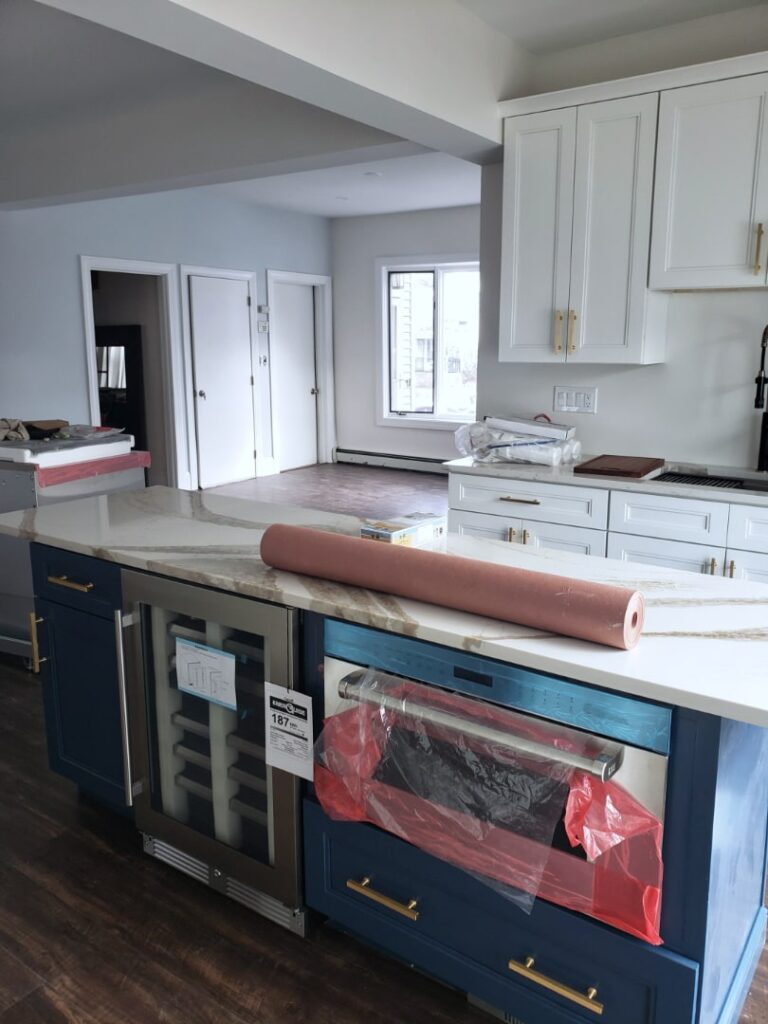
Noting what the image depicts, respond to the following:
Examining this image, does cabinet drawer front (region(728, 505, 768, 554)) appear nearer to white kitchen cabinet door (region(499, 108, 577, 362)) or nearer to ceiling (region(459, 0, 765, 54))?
white kitchen cabinet door (region(499, 108, 577, 362))

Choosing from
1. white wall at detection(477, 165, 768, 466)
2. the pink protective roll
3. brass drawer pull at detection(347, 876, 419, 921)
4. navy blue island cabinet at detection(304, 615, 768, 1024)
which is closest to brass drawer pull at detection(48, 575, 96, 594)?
the pink protective roll

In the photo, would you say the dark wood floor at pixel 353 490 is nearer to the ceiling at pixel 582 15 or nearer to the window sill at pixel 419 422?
the window sill at pixel 419 422

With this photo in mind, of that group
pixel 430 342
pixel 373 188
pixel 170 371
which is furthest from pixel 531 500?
pixel 430 342

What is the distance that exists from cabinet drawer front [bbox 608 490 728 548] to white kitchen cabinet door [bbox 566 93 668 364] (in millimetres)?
613

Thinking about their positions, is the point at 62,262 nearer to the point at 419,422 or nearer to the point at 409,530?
the point at 419,422

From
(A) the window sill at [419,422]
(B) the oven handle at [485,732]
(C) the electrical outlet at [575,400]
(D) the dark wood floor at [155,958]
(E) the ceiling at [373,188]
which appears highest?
(E) the ceiling at [373,188]

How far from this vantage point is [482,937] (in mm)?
1565

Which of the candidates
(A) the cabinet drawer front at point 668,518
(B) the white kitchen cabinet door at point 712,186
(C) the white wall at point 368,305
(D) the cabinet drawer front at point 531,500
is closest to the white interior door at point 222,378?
(C) the white wall at point 368,305

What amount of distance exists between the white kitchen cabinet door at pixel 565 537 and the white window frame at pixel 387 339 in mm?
4761

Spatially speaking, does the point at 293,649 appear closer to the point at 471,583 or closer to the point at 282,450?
the point at 471,583

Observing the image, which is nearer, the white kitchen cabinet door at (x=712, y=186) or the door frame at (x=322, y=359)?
the white kitchen cabinet door at (x=712, y=186)

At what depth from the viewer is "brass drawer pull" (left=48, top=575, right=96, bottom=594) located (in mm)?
2108

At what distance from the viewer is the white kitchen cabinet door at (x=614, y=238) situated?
10.0 feet

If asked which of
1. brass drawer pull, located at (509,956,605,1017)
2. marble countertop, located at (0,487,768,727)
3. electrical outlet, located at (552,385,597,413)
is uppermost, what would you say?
electrical outlet, located at (552,385,597,413)
